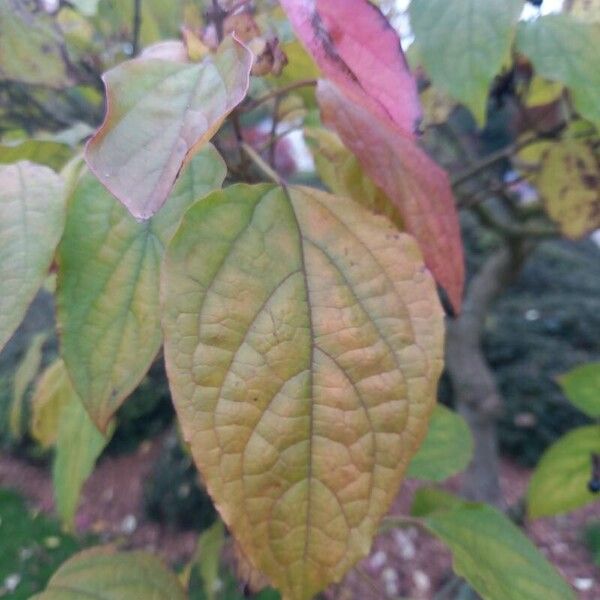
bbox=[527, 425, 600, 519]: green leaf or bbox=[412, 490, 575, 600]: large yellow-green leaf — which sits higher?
bbox=[412, 490, 575, 600]: large yellow-green leaf

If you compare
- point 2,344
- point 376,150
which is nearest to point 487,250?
point 376,150

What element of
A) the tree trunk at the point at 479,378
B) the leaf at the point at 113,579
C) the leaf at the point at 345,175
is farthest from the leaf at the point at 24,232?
the tree trunk at the point at 479,378

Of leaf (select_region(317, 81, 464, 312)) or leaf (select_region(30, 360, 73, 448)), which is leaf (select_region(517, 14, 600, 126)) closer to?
leaf (select_region(317, 81, 464, 312))

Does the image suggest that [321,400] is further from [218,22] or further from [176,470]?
[176,470]

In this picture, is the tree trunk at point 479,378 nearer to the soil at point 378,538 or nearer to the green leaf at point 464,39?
the soil at point 378,538

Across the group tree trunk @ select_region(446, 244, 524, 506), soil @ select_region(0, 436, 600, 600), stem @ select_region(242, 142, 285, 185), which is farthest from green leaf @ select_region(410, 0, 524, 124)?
soil @ select_region(0, 436, 600, 600)

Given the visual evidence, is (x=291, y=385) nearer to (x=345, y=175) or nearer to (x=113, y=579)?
(x=345, y=175)

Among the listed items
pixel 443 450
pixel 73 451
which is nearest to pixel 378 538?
pixel 443 450
